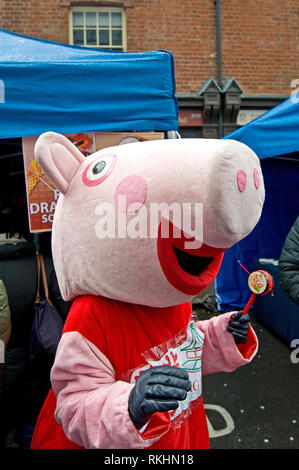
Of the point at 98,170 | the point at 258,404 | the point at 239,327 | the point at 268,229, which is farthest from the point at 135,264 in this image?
the point at 268,229

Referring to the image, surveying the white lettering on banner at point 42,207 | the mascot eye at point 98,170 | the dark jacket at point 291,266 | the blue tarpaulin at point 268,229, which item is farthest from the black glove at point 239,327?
the blue tarpaulin at point 268,229

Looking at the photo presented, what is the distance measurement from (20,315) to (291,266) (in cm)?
202

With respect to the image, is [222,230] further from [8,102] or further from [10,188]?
[10,188]

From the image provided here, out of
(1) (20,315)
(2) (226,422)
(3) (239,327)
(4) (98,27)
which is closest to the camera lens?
(3) (239,327)

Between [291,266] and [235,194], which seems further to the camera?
[291,266]

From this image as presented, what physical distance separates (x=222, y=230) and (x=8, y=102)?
1.44 metres

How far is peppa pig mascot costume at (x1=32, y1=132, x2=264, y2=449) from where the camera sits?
0.91 metres

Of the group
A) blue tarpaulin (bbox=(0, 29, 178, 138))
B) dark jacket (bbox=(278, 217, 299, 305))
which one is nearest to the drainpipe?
dark jacket (bbox=(278, 217, 299, 305))

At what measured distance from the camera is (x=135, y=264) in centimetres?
102

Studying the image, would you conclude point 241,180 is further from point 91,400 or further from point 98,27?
point 98,27

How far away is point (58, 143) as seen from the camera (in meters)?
1.14

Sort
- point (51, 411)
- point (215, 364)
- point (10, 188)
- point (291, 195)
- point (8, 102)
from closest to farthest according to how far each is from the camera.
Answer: point (51, 411)
point (215, 364)
point (8, 102)
point (10, 188)
point (291, 195)

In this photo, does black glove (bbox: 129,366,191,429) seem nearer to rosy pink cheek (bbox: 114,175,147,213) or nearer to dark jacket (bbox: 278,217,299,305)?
rosy pink cheek (bbox: 114,175,147,213)

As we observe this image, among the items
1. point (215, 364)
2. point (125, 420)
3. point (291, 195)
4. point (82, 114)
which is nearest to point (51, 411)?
point (125, 420)
